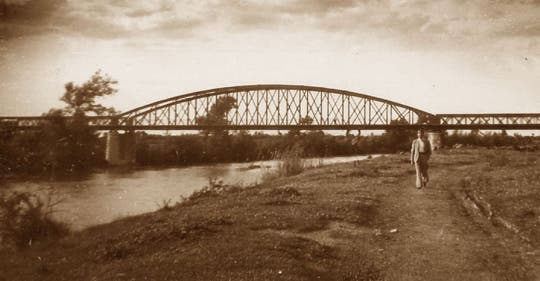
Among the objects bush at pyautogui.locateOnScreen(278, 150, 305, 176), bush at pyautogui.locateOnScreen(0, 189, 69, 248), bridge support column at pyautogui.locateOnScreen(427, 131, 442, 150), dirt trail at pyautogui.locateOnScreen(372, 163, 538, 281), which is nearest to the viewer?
dirt trail at pyautogui.locateOnScreen(372, 163, 538, 281)

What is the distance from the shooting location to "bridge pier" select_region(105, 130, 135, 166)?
59741 millimetres

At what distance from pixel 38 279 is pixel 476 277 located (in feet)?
26.3

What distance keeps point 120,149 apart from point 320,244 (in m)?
59.6

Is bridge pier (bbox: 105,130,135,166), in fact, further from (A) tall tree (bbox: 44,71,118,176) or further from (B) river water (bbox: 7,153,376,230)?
(A) tall tree (bbox: 44,71,118,176)

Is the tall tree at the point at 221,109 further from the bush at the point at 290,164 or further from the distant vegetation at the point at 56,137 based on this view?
the distant vegetation at the point at 56,137

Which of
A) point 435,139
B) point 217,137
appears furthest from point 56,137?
point 435,139

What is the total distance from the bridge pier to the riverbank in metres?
46.0

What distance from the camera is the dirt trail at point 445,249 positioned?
7.84 meters

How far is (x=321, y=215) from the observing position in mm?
12609

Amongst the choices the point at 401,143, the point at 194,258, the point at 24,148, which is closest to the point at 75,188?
the point at 24,148

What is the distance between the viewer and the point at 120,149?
64.9 metres

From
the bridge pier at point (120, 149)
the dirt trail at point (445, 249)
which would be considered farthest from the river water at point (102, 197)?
the bridge pier at point (120, 149)

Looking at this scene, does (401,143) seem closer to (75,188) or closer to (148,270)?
(75,188)

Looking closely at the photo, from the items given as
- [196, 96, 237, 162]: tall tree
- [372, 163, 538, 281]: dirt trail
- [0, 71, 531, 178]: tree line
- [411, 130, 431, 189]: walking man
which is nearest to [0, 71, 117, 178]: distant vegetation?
[0, 71, 531, 178]: tree line
